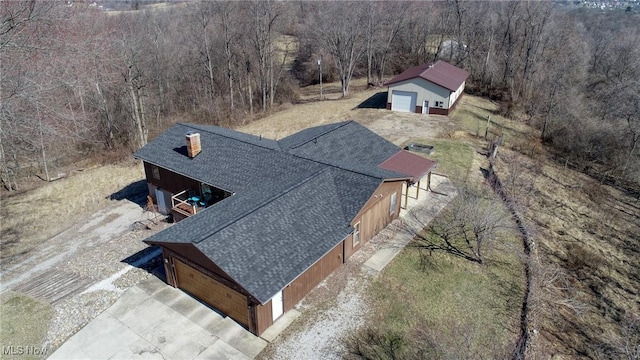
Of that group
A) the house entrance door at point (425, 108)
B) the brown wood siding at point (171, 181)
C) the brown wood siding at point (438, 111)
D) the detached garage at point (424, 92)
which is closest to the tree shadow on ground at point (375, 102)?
the detached garage at point (424, 92)

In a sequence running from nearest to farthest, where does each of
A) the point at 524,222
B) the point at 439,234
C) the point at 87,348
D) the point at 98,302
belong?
the point at 87,348, the point at 98,302, the point at 439,234, the point at 524,222

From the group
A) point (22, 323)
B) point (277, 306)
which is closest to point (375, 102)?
point (277, 306)

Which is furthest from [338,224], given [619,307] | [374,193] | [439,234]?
[619,307]

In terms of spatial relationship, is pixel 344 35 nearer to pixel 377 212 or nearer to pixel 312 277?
pixel 377 212

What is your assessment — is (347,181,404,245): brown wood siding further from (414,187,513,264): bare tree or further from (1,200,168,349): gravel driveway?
(1,200,168,349): gravel driveway

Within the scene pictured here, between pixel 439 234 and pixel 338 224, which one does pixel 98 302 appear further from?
pixel 439 234

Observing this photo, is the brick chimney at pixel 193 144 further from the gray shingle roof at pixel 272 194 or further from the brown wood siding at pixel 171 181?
the brown wood siding at pixel 171 181

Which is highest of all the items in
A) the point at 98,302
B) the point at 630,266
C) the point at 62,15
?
the point at 62,15
